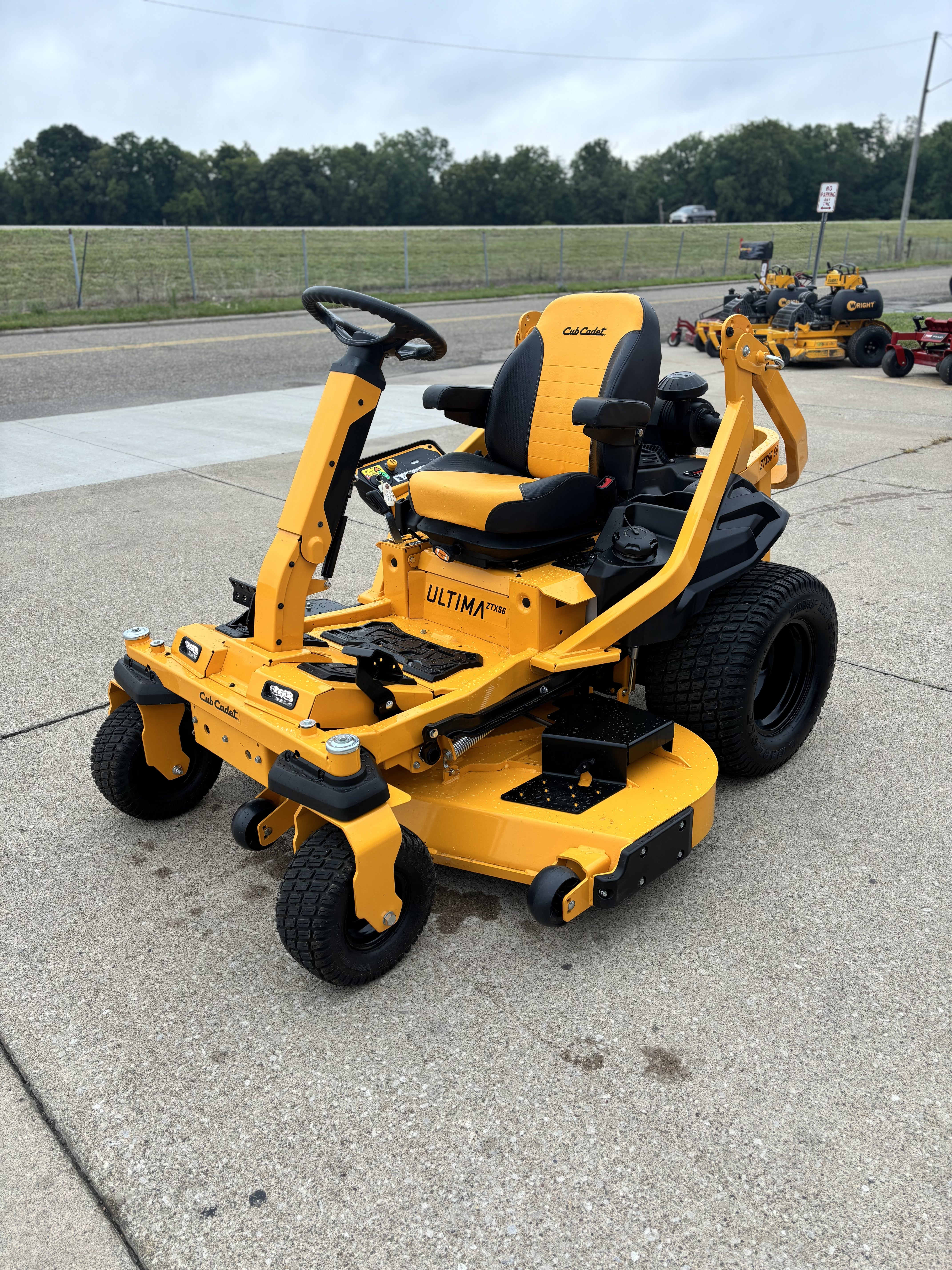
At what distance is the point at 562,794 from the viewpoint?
9.12ft

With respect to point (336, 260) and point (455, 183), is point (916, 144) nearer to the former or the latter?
point (336, 260)

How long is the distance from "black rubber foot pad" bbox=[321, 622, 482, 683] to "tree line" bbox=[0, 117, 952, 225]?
166ft

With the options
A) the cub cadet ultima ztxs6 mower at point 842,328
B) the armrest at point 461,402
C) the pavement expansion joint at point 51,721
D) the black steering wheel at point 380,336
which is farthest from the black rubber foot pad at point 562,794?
the cub cadet ultima ztxs6 mower at point 842,328

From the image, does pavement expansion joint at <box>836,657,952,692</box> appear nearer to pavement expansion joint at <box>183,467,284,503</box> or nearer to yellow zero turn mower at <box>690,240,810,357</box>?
pavement expansion joint at <box>183,467,284,503</box>

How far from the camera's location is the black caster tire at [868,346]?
473 inches

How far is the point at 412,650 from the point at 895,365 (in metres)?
10.2

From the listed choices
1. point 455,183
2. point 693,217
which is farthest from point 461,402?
point 455,183

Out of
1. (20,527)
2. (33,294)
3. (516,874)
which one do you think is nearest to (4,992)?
(516,874)

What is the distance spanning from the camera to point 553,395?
351 centimetres

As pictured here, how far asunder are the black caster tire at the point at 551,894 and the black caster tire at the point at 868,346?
37.0 feet

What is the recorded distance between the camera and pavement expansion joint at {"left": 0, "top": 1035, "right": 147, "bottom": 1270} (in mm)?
1843

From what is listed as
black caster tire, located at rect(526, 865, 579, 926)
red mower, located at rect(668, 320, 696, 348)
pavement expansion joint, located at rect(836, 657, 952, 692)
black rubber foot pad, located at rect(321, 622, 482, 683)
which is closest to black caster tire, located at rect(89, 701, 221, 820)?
black rubber foot pad, located at rect(321, 622, 482, 683)

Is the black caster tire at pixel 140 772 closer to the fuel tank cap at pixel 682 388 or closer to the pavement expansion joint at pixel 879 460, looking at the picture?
the fuel tank cap at pixel 682 388

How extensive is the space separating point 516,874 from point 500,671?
57 cm
